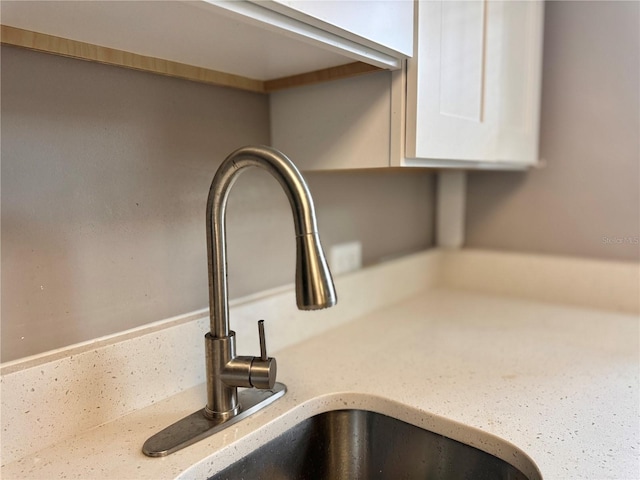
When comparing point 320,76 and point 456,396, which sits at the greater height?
point 320,76

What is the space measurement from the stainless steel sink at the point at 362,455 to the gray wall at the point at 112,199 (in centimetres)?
30

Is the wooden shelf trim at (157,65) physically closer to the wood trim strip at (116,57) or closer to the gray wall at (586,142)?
the wood trim strip at (116,57)

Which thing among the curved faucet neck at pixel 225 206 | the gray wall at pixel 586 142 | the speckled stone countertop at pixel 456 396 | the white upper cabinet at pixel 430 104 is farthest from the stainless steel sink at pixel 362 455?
the gray wall at pixel 586 142

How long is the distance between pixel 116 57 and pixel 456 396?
2.57 feet

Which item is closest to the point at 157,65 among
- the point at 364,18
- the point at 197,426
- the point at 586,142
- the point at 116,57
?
the point at 116,57

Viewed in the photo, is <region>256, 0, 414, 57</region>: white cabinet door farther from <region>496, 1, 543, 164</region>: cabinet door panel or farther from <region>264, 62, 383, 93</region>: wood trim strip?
<region>496, 1, 543, 164</region>: cabinet door panel

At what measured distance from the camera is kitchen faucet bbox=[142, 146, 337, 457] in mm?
596

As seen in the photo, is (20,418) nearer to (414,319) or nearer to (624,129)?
(414,319)

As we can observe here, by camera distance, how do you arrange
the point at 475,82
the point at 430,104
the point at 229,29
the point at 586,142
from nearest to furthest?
the point at 229,29 → the point at 430,104 → the point at 475,82 → the point at 586,142

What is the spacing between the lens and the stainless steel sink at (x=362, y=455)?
72cm

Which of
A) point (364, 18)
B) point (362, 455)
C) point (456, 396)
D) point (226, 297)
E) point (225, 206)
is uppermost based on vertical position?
point (364, 18)

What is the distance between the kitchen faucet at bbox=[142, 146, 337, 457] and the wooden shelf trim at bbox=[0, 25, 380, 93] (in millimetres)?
249

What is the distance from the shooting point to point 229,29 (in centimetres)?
65

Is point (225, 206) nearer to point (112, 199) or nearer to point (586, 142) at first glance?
point (112, 199)
